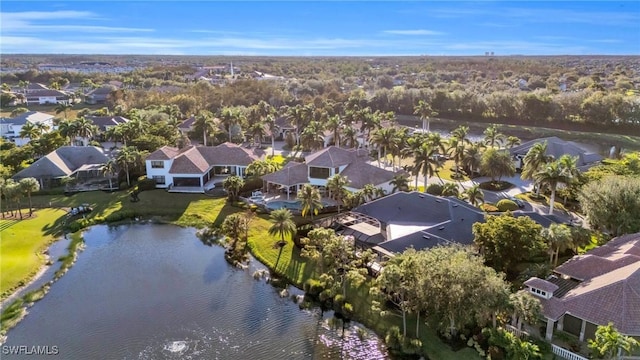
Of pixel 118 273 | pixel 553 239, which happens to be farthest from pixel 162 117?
pixel 553 239

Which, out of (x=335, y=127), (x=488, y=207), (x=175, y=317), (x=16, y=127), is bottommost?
(x=175, y=317)

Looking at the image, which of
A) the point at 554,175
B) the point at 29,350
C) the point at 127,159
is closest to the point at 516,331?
the point at 554,175

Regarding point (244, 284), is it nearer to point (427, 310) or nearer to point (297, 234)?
point (297, 234)

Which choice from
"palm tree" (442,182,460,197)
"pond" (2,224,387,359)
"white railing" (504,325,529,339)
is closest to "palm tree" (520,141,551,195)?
"palm tree" (442,182,460,197)

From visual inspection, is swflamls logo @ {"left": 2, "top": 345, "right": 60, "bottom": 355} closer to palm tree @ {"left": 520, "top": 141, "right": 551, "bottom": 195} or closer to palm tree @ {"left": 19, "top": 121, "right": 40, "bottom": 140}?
palm tree @ {"left": 520, "top": 141, "right": 551, "bottom": 195}

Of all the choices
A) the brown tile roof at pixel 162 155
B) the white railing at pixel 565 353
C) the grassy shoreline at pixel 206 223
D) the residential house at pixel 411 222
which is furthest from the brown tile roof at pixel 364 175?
the white railing at pixel 565 353

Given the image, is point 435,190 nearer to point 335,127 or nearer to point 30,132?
point 335,127

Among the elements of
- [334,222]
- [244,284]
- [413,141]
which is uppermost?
[413,141]
